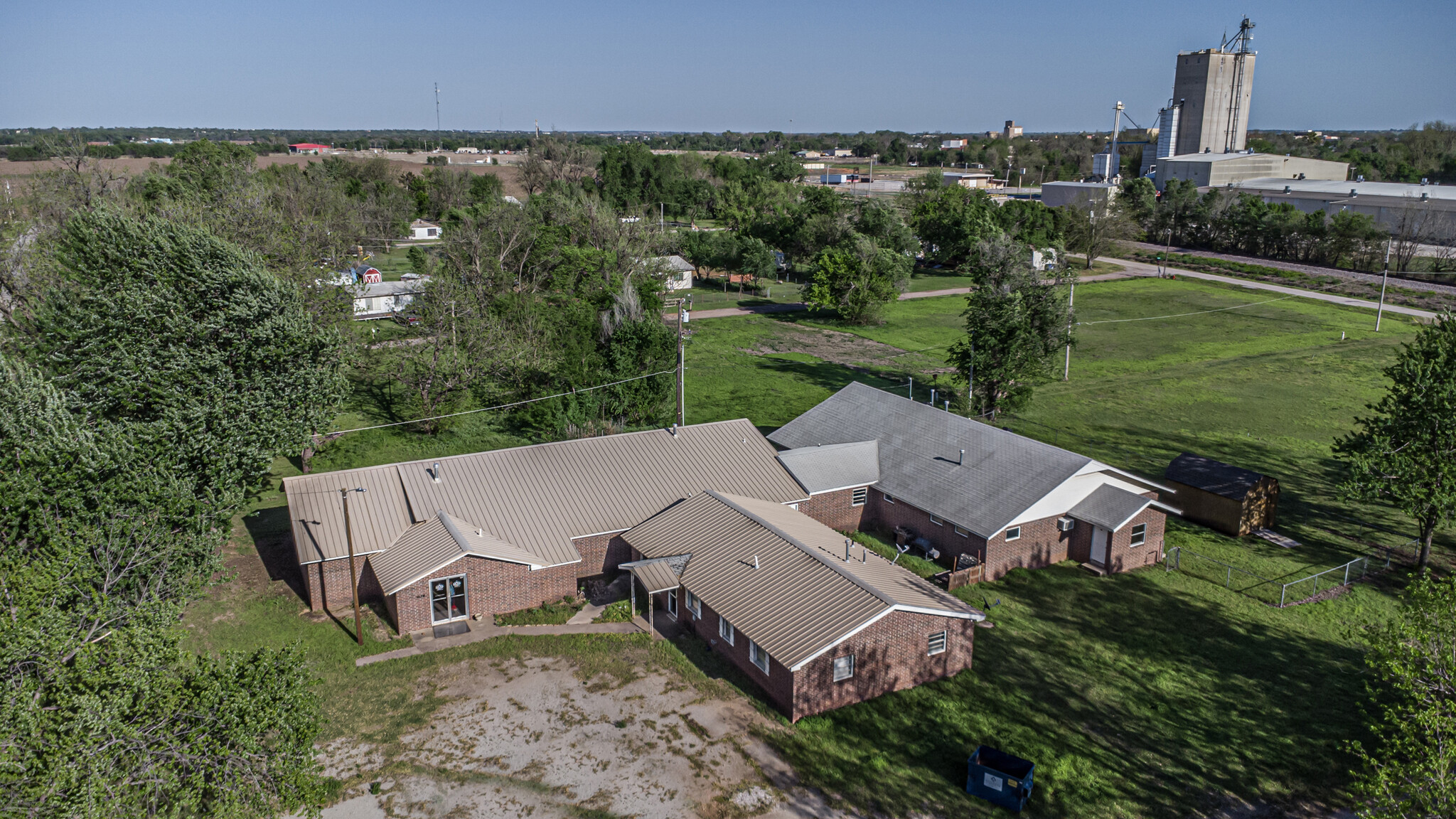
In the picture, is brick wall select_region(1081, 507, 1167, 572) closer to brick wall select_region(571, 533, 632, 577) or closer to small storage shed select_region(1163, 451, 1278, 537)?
small storage shed select_region(1163, 451, 1278, 537)

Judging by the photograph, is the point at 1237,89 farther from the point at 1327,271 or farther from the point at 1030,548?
the point at 1030,548

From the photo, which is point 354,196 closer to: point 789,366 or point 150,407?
point 789,366

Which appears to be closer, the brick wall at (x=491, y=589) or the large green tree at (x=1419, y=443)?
the brick wall at (x=491, y=589)

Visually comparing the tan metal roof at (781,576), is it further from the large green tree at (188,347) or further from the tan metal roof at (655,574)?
the large green tree at (188,347)

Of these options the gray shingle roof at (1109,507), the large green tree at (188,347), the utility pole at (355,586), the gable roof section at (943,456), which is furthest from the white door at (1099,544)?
the large green tree at (188,347)

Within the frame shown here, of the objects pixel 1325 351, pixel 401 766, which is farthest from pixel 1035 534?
pixel 1325 351

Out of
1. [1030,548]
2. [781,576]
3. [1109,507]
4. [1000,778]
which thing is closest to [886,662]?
[781,576]
